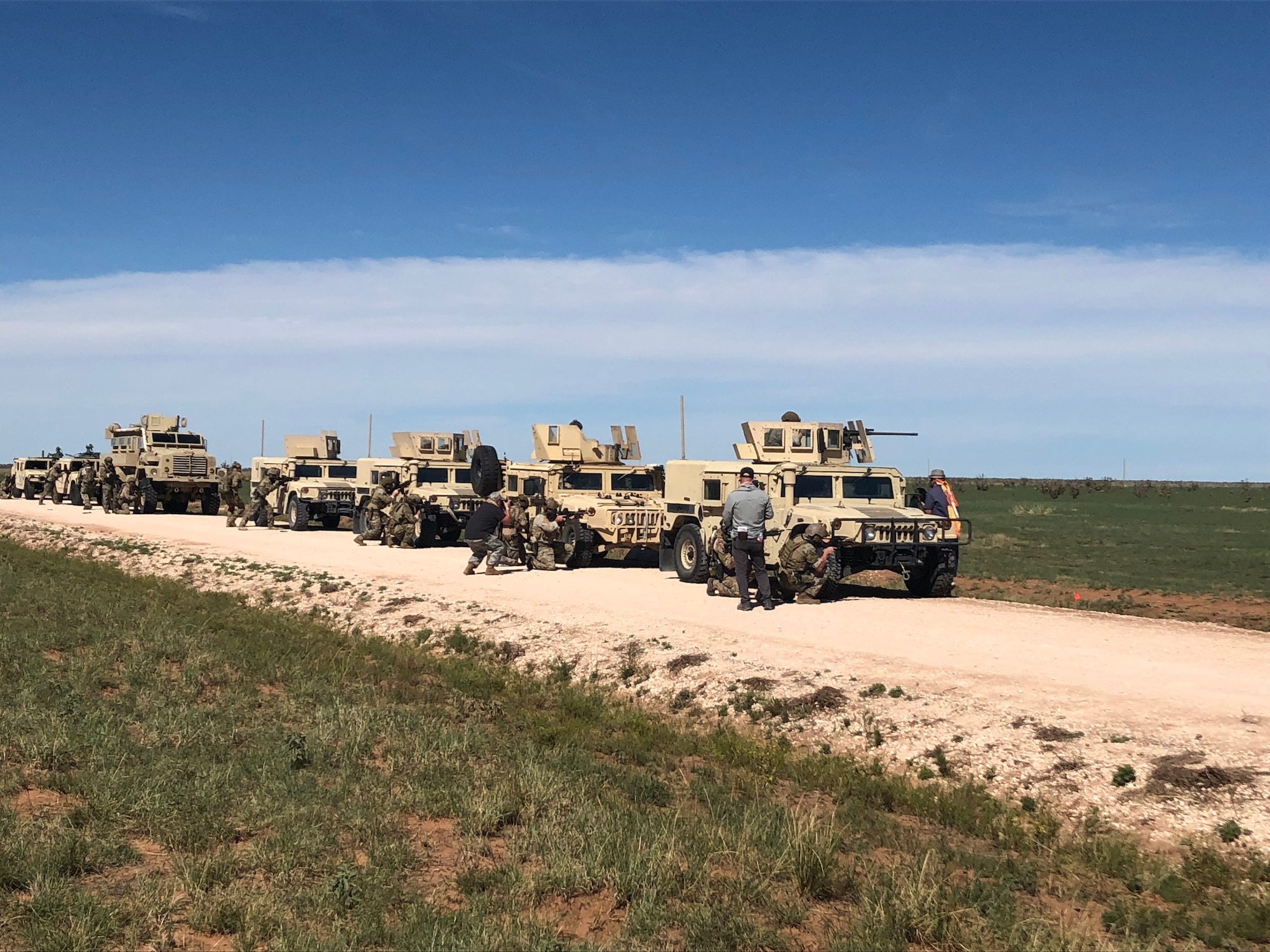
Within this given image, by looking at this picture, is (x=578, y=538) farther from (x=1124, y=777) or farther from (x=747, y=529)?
(x=1124, y=777)

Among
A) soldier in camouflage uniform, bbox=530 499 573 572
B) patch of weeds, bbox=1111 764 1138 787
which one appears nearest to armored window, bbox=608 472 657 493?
soldier in camouflage uniform, bbox=530 499 573 572

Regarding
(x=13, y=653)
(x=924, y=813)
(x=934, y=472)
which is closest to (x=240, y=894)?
(x=924, y=813)

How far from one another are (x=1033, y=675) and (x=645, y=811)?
15.6 feet

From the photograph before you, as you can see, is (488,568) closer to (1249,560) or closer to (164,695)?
(164,695)

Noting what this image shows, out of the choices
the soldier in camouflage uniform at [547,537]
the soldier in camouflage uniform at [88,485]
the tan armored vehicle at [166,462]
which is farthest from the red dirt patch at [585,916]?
the soldier in camouflage uniform at [88,485]

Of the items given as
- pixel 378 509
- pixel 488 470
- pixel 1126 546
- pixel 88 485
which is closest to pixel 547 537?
pixel 488 470

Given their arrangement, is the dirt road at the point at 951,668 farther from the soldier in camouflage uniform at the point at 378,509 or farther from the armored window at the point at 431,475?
the armored window at the point at 431,475

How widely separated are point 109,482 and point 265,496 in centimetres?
900

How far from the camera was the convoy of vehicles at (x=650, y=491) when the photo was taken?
15367mm

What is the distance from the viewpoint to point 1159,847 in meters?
6.52

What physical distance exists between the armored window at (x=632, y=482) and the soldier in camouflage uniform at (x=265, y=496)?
12.5 m

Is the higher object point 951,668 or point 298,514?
point 298,514

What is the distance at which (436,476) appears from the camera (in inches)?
1057

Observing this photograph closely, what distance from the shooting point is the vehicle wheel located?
692 inches
